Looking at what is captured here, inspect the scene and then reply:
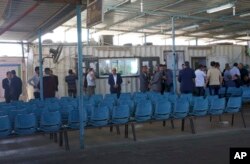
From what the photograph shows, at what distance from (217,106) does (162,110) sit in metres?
1.56

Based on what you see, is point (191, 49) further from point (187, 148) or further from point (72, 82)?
point (187, 148)

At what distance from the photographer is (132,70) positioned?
54.0 ft

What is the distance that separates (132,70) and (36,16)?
26.1 feet

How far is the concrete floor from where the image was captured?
600 centimetres

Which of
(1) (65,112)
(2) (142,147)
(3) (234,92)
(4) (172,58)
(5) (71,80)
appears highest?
(4) (172,58)

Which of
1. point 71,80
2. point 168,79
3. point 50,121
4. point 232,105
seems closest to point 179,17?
point 168,79

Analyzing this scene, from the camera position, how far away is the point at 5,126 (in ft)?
21.3

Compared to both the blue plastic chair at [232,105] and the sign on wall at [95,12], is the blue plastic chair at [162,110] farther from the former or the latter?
the sign on wall at [95,12]

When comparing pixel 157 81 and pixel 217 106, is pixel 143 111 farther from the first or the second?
pixel 157 81

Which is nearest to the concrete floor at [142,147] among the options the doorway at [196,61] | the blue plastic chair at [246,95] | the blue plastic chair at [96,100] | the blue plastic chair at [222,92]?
the blue plastic chair at [96,100]

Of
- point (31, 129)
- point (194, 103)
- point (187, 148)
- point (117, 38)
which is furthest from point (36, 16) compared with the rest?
point (117, 38)

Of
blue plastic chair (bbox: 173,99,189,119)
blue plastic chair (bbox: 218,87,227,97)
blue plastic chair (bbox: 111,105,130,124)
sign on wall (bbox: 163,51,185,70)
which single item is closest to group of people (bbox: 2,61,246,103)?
blue plastic chair (bbox: 218,87,227,97)

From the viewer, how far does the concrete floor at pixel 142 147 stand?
600 centimetres

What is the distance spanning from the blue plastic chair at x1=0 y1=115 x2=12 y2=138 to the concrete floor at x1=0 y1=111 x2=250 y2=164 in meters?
0.42
